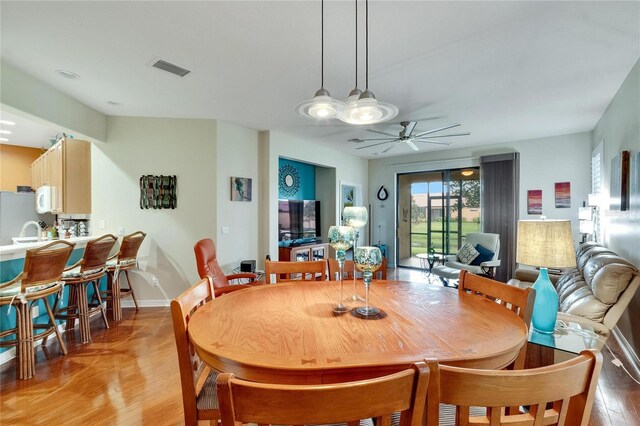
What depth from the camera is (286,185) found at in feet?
19.1

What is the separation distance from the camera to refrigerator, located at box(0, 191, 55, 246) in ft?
14.2

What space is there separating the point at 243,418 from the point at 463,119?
15.1 feet

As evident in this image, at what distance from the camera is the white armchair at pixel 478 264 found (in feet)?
15.1

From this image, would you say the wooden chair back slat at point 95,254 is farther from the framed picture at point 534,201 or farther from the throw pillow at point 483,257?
the framed picture at point 534,201

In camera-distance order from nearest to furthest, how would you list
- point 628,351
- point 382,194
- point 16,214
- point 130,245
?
point 628,351, point 130,245, point 16,214, point 382,194

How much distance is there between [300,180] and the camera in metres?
6.23

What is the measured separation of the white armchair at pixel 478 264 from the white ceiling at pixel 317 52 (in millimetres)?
2198

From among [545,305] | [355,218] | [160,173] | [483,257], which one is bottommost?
[483,257]

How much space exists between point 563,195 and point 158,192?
6.68 m

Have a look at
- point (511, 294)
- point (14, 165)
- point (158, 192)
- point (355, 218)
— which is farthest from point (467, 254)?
point (14, 165)

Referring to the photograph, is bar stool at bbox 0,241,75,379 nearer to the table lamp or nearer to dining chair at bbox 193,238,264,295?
dining chair at bbox 193,238,264,295

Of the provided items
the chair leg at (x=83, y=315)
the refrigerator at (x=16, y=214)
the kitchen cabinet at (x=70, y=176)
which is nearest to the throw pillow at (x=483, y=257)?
the chair leg at (x=83, y=315)

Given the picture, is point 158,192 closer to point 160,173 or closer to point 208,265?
point 160,173

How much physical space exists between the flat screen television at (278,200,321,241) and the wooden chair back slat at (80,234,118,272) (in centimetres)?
264
